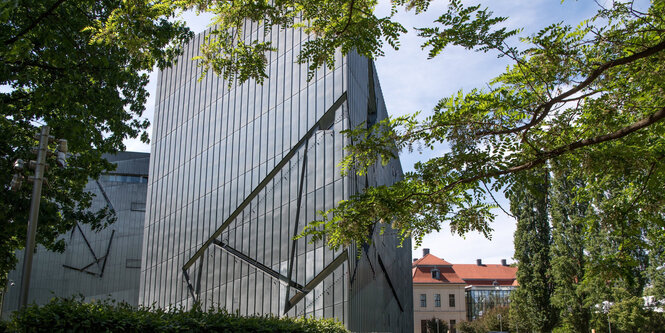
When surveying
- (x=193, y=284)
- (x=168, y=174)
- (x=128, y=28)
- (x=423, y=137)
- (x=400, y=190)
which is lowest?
(x=193, y=284)

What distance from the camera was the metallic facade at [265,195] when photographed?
17.7 metres

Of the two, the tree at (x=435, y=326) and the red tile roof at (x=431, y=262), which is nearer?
the tree at (x=435, y=326)

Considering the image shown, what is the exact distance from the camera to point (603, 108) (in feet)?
23.7

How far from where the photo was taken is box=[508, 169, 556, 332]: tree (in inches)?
1533

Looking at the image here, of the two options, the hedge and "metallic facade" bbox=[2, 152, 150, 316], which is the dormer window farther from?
the hedge

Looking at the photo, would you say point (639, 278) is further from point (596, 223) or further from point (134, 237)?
point (134, 237)

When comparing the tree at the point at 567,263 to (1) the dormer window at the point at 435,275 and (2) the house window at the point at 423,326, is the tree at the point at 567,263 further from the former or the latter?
(1) the dormer window at the point at 435,275

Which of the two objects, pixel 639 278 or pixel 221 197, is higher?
pixel 221 197

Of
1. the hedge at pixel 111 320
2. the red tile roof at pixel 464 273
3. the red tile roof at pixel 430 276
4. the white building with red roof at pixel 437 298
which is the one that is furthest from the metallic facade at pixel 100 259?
the red tile roof at pixel 464 273

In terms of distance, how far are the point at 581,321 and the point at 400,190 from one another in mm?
33625

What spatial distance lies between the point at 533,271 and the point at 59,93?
1467 inches

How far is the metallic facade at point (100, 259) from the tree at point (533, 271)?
A: 3092 centimetres

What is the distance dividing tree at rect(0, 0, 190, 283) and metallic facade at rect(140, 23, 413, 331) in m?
4.83

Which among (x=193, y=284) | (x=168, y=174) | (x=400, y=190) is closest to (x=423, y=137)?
(x=400, y=190)
